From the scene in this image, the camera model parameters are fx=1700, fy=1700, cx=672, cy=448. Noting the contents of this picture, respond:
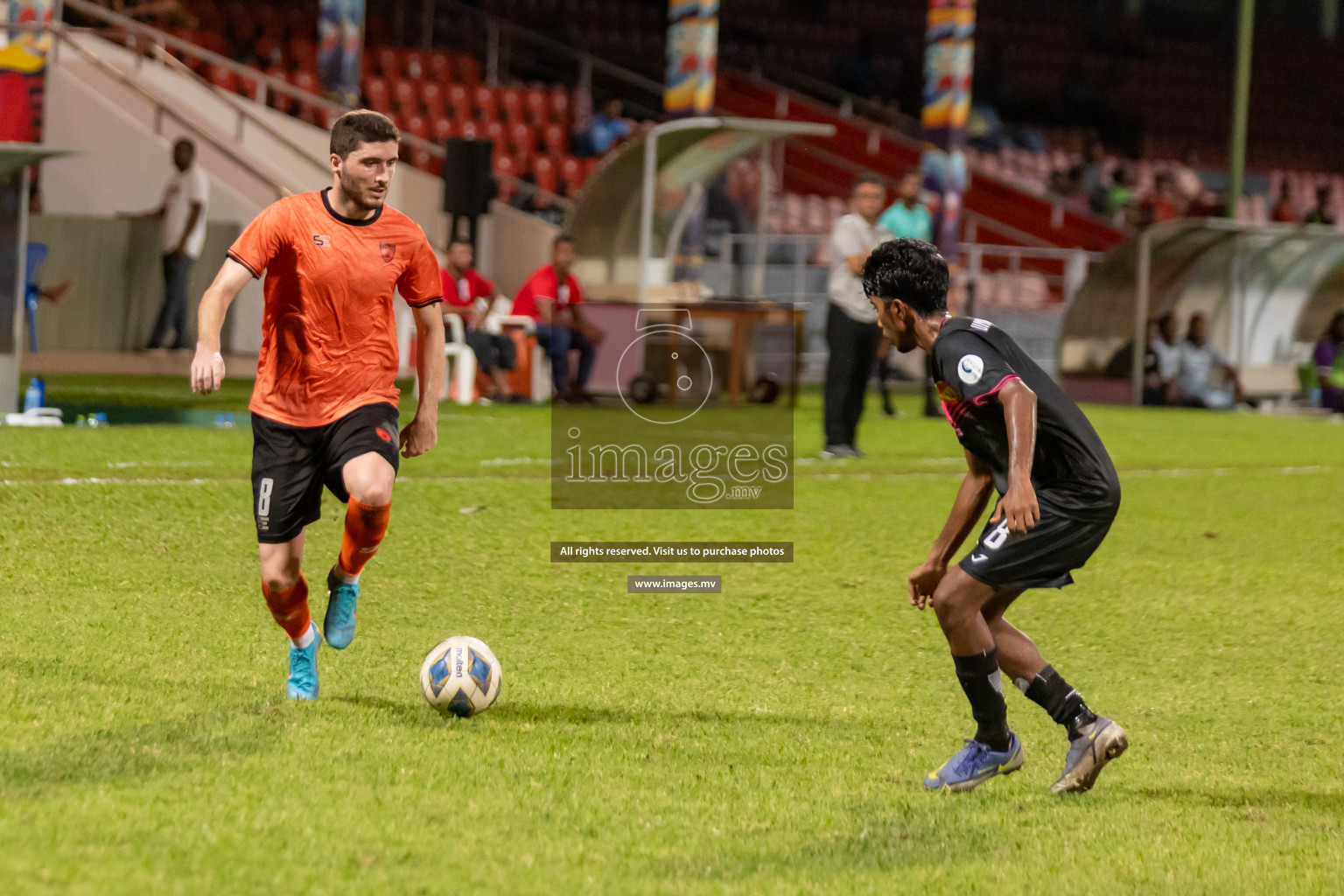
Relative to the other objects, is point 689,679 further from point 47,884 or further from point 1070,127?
point 1070,127

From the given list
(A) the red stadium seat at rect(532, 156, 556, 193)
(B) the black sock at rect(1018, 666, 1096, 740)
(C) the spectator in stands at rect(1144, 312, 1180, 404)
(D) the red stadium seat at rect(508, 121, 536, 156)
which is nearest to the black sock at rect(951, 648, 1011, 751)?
(B) the black sock at rect(1018, 666, 1096, 740)

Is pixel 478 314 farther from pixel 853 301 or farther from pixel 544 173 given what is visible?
pixel 544 173

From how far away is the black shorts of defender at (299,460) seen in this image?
16.9 ft

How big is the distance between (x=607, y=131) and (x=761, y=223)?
4.71 metres

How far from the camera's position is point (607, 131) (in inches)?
997

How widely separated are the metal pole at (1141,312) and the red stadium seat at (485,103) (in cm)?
1000

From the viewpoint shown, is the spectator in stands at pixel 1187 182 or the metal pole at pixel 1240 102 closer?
the metal pole at pixel 1240 102

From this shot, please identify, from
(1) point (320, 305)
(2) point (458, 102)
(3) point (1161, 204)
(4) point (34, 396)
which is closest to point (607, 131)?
(2) point (458, 102)

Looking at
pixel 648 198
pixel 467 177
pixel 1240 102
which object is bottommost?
pixel 467 177

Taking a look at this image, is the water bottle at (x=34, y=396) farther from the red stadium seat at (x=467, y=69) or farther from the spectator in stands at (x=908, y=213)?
the red stadium seat at (x=467, y=69)

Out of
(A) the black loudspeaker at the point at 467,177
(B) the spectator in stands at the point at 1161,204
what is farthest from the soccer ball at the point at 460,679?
(B) the spectator in stands at the point at 1161,204

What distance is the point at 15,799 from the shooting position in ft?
13.0

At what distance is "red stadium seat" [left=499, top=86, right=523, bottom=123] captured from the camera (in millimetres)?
26125

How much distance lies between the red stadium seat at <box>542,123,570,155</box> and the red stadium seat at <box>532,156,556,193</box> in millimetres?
688
